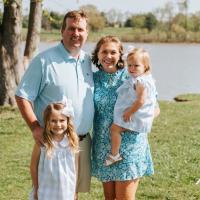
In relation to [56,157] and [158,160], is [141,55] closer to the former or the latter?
[56,157]

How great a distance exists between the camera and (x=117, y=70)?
4457mm

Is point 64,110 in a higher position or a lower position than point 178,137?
higher

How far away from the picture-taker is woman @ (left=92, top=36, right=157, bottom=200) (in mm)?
4406

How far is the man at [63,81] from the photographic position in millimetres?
4281

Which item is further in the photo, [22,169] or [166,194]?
[22,169]

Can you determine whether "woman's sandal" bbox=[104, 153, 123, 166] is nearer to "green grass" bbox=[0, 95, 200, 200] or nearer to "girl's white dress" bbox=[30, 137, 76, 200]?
"girl's white dress" bbox=[30, 137, 76, 200]

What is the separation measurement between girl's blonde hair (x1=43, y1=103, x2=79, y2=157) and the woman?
0.82ft

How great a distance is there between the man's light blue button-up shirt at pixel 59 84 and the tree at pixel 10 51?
911 centimetres

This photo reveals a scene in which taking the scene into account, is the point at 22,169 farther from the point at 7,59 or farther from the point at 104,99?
the point at 7,59

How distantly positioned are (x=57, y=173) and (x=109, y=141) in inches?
18.3

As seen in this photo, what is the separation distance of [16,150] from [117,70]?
16.1 feet

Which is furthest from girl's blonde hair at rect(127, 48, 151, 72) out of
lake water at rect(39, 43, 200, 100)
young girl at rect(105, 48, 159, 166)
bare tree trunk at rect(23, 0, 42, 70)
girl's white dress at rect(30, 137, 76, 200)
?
lake water at rect(39, 43, 200, 100)

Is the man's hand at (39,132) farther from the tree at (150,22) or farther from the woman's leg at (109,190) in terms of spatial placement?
the tree at (150,22)

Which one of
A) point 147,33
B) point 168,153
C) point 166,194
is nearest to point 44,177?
point 166,194
